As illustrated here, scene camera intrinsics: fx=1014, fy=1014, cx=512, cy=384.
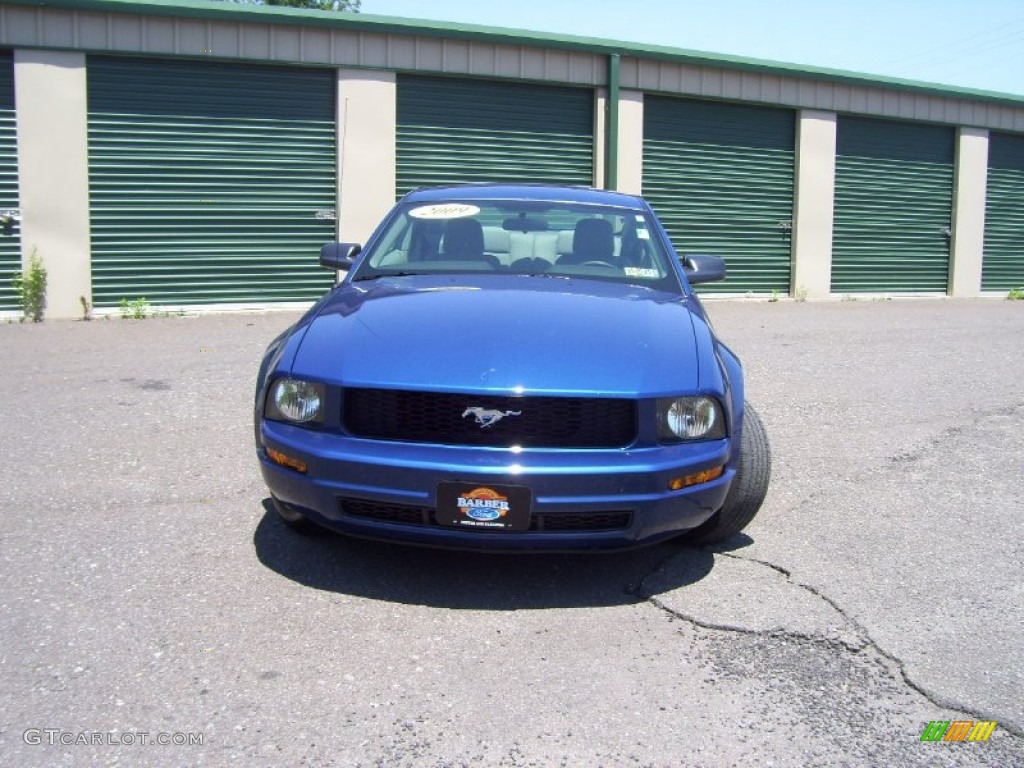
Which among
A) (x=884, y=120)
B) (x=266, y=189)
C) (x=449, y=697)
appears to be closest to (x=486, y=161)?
(x=266, y=189)

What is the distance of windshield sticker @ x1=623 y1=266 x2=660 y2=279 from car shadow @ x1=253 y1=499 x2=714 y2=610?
4.33 feet

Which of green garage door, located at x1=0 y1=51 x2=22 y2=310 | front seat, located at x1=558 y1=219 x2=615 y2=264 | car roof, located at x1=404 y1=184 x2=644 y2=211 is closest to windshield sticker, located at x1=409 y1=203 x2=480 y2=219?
car roof, located at x1=404 y1=184 x2=644 y2=211

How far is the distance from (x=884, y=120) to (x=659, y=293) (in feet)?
45.3

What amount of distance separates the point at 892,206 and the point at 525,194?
43.4 feet

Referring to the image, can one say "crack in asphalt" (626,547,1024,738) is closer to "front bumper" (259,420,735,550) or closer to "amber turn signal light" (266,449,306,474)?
"front bumper" (259,420,735,550)

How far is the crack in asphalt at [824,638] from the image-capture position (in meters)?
2.92

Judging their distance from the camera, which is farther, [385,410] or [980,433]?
[980,433]

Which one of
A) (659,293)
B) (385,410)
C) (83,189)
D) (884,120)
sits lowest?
(385,410)

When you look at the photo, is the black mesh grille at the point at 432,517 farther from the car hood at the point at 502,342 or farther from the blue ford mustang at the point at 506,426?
the car hood at the point at 502,342

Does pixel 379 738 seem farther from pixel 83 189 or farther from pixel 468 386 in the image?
pixel 83 189

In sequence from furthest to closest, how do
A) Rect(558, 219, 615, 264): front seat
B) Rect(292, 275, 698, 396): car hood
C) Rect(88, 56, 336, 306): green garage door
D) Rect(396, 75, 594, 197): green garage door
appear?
1. Rect(396, 75, 594, 197): green garage door
2. Rect(88, 56, 336, 306): green garage door
3. Rect(558, 219, 615, 264): front seat
4. Rect(292, 275, 698, 396): car hood

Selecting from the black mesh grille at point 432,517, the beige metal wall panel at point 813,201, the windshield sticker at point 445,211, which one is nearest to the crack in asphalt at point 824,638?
the black mesh grille at point 432,517

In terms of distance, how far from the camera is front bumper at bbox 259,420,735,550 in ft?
10.9

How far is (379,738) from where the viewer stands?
268 centimetres
